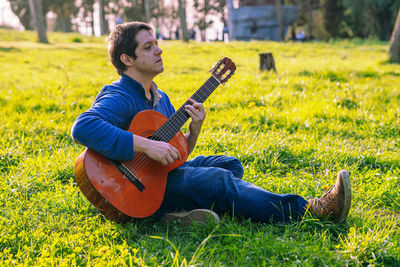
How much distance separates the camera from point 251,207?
285 centimetres

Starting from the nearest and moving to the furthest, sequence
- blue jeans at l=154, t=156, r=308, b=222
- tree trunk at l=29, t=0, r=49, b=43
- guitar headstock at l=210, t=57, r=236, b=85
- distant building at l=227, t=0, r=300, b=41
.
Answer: blue jeans at l=154, t=156, r=308, b=222
guitar headstock at l=210, t=57, r=236, b=85
tree trunk at l=29, t=0, r=49, b=43
distant building at l=227, t=0, r=300, b=41

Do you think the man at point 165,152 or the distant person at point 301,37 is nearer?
the man at point 165,152

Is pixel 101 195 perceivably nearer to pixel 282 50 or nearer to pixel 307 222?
pixel 307 222

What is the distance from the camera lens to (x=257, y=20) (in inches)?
1278

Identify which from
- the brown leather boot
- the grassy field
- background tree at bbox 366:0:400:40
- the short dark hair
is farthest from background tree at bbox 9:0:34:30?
the brown leather boot

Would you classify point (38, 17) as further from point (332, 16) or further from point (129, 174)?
point (129, 174)

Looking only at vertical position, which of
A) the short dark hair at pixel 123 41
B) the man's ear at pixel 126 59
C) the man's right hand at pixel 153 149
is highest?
the short dark hair at pixel 123 41

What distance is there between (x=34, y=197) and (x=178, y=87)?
16.4 ft

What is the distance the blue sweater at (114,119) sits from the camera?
2555 millimetres

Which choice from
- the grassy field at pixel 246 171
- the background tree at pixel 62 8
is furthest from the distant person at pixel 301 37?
the background tree at pixel 62 8

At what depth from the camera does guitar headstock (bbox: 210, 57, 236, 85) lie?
3.10 m

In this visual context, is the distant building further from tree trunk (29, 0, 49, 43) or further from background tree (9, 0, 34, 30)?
background tree (9, 0, 34, 30)

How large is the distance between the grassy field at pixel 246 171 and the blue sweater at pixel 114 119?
64 centimetres

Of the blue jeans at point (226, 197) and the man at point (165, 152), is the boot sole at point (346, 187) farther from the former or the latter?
the blue jeans at point (226, 197)
